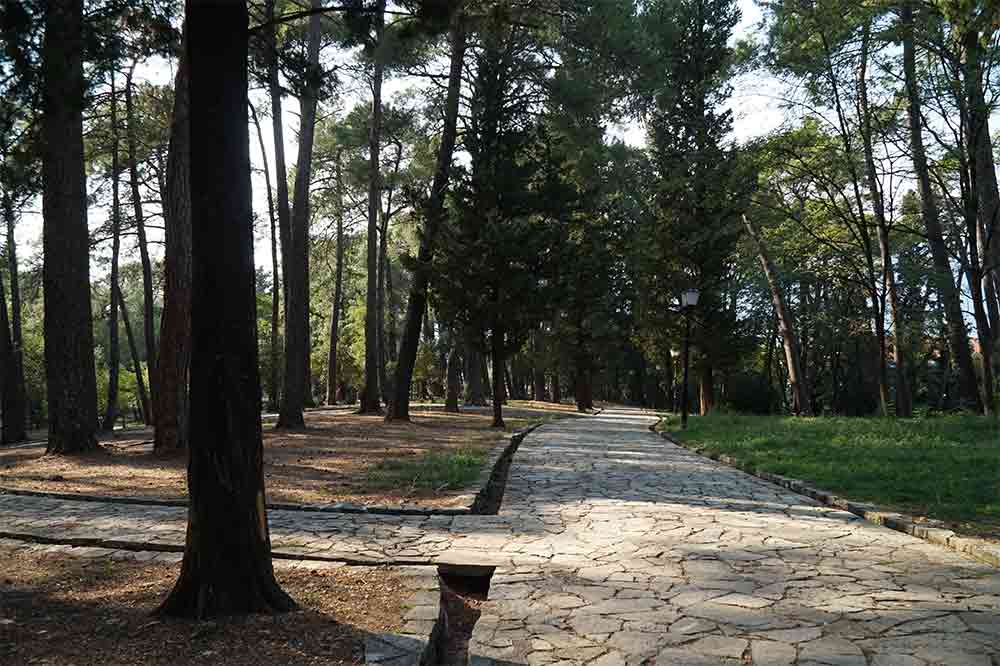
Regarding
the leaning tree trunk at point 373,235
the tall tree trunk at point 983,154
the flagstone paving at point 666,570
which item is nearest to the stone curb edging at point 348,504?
the flagstone paving at point 666,570

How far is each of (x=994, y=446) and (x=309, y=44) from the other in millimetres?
16175

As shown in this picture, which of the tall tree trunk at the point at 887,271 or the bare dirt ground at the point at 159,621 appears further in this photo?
the tall tree trunk at the point at 887,271

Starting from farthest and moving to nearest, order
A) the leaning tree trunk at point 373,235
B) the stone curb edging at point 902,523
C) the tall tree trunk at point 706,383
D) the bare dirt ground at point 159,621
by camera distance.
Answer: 1. the tall tree trunk at point 706,383
2. the leaning tree trunk at point 373,235
3. the stone curb edging at point 902,523
4. the bare dirt ground at point 159,621

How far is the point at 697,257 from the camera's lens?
28.4 m

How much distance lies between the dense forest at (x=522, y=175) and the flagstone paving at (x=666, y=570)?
2238mm

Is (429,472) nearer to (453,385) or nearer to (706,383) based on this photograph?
(453,385)

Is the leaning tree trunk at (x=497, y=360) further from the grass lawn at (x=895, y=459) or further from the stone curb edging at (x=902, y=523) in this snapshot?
the stone curb edging at (x=902, y=523)

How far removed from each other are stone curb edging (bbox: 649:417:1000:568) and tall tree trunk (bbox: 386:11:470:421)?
11319mm

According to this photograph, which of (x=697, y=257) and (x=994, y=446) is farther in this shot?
(x=697, y=257)

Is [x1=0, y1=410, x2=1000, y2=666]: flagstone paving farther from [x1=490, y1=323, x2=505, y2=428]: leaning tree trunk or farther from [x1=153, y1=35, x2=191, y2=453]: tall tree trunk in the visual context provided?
[x1=490, y1=323, x2=505, y2=428]: leaning tree trunk

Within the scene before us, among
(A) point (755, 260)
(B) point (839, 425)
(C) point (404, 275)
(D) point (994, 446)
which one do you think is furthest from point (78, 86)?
(C) point (404, 275)

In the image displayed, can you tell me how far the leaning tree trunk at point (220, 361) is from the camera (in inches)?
154

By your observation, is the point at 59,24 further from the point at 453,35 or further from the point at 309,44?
the point at 453,35

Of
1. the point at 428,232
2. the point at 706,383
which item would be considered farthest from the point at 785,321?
the point at 428,232
